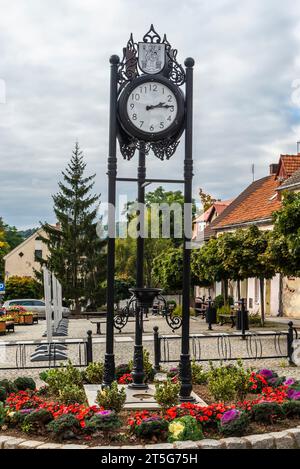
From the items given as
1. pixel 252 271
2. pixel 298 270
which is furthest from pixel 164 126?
pixel 252 271

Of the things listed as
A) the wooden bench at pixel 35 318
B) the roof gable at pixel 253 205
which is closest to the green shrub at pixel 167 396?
the wooden bench at pixel 35 318

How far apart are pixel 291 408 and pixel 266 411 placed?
0.43 meters

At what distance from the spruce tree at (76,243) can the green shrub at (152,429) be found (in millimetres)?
38974

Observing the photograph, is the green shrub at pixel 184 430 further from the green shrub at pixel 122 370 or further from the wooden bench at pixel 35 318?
the wooden bench at pixel 35 318

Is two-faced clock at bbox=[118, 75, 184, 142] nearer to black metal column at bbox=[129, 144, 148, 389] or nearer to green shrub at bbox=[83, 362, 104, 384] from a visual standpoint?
black metal column at bbox=[129, 144, 148, 389]

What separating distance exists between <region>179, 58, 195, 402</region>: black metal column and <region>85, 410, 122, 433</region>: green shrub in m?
1.67

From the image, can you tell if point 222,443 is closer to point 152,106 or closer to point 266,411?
point 266,411

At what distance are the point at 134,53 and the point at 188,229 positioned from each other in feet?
8.78

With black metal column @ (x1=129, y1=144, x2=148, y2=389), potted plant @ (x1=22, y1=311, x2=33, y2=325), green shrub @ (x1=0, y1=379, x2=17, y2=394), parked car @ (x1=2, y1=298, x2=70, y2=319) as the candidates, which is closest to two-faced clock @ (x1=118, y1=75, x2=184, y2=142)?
black metal column @ (x1=129, y1=144, x2=148, y2=389)

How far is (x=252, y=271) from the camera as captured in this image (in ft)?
77.9

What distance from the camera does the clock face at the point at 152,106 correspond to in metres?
8.81
